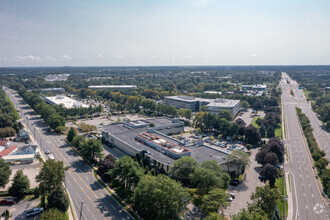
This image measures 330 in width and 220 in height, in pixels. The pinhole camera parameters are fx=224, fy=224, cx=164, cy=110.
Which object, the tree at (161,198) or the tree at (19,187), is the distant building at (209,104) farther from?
the tree at (19,187)

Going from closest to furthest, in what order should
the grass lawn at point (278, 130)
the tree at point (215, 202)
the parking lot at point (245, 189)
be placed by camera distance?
the tree at point (215, 202) → the parking lot at point (245, 189) → the grass lawn at point (278, 130)

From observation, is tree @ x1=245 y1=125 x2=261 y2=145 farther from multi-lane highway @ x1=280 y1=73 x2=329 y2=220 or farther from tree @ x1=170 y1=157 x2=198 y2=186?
tree @ x1=170 y1=157 x2=198 y2=186

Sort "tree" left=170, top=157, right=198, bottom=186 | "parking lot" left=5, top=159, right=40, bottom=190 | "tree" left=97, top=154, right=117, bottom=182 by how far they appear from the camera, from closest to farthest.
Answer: "tree" left=170, top=157, right=198, bottom=186, "tree" left=97, top=154, right=117, bottom=182, "parking lot" left=5, top=159, right=40, bottom=190

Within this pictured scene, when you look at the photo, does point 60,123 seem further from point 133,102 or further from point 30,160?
point 133,102

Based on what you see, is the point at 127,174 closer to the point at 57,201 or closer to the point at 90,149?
the point at 57,201

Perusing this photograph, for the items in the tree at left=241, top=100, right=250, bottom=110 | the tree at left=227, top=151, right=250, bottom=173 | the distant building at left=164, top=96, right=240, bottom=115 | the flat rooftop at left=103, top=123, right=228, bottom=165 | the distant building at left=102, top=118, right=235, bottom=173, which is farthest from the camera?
the tree at left=241, top=100, right=250, bottom=110

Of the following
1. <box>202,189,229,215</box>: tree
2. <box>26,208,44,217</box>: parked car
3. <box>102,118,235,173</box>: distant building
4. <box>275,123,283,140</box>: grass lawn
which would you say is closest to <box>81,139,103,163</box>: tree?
<box>102,118,235,173</box>: distant building

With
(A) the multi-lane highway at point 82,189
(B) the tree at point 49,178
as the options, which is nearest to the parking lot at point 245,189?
(A) the multi-lane highway at point 82,189
